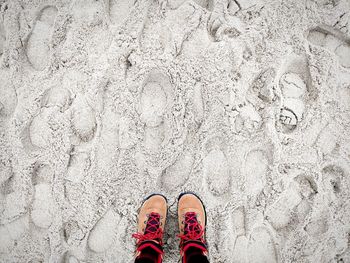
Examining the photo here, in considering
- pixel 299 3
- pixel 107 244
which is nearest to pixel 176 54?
pixel 299 3

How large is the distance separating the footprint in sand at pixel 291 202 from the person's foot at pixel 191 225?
272 millimetres

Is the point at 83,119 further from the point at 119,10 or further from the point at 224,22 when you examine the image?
the point at 224,22

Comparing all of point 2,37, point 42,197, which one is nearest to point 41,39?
point 2,37

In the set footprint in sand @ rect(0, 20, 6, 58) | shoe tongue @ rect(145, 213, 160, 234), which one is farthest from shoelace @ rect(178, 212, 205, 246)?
footprint in sand @ rect(0, 20, 6, 58)

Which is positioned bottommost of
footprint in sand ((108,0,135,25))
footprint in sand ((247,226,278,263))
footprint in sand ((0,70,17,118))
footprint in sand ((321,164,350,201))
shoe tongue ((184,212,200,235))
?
footprint in sand ((247,226,278,263))

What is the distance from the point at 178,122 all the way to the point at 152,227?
425 millimetres

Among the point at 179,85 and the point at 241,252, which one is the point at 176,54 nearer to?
the point at 179,85

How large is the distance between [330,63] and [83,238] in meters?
1.20

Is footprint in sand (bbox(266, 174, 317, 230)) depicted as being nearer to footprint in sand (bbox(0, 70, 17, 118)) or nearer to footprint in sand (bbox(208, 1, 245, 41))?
footprint in sand (bbox(208, 1, 245, 41))

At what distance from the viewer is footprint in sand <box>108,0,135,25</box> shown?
3.83 ft

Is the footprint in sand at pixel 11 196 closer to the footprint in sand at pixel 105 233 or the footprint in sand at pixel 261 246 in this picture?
the footprint in sand at pixel 105 233

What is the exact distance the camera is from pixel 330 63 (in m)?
1.15

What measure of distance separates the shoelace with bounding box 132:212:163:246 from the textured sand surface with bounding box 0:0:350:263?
0.20 feet

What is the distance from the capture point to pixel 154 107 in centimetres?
117
